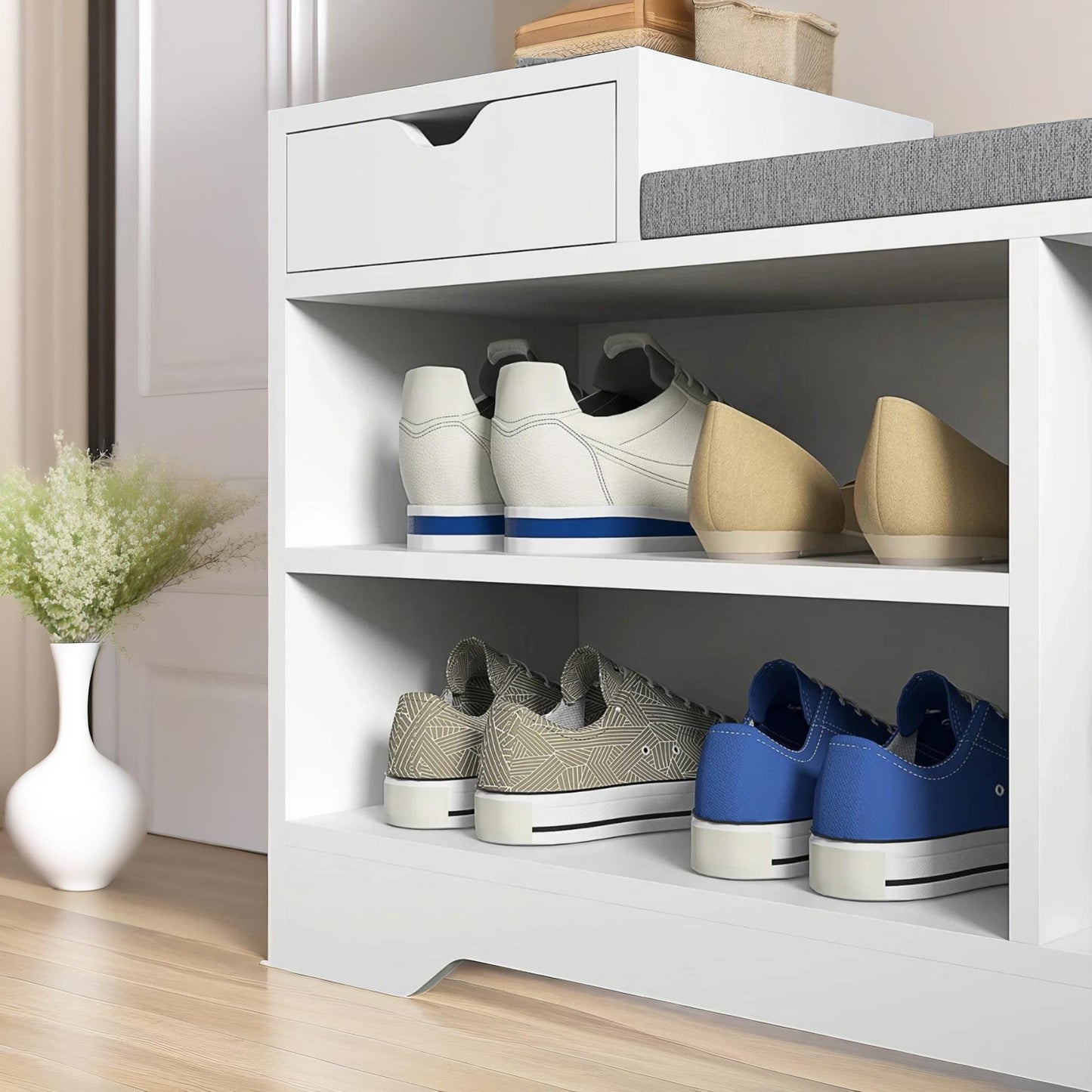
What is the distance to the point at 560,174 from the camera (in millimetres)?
1242

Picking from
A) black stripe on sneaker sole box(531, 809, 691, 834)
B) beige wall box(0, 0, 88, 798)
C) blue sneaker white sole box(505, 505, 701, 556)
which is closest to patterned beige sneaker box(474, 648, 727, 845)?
black stripe on sneaker sole box(531, 809, 691, 834)

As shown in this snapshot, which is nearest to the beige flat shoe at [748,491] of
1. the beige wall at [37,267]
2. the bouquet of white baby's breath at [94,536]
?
the bouquet of white baby's breath at [94,536]

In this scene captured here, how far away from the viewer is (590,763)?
1.35 m

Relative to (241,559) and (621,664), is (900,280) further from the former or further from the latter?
(241,559)

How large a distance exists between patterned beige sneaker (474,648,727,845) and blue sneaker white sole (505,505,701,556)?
0.13 meters

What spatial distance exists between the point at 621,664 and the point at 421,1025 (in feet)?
1.83

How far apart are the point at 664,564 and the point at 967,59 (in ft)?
2.07

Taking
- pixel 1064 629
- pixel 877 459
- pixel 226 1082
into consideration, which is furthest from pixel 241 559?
pixel 1064 629

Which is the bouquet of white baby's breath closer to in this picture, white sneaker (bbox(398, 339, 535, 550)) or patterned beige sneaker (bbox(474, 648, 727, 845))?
white sneaker (bbox(398, 339, 535, 550))

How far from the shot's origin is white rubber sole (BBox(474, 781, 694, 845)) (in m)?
1.32

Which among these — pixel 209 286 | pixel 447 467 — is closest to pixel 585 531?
pixel 447 467

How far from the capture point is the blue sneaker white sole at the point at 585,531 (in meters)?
1.31

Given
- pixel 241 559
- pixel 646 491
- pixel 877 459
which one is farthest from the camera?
pixel 241 559

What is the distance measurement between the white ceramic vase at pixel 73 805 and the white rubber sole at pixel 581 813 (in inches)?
22.7
